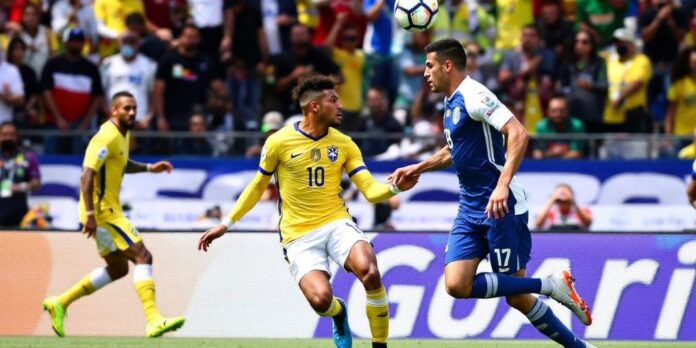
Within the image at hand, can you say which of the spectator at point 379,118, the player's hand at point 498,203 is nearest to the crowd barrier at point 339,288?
the player's hand at point 498,203

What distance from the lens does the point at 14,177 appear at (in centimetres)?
1688

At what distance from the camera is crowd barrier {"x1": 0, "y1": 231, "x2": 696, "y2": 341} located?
42.7ft

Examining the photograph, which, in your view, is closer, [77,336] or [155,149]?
[77,336]

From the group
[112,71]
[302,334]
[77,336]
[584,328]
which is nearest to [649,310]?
[584,328]

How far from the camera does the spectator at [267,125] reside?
16.5 metres

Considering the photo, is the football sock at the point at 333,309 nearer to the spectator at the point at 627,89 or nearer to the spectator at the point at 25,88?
the spectator at the point at 627,89

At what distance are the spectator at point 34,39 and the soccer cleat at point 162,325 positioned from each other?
705 centimetres

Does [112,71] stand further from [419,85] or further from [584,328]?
[584,328]

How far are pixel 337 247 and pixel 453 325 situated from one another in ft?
9.22

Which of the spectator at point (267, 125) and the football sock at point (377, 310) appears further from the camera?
the spectator at point (267, 125)

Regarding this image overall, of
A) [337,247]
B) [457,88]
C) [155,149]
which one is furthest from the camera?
[155,149]

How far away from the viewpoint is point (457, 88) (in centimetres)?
997

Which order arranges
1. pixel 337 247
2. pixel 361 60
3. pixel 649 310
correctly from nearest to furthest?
pixel 337 247 → pixel 649 310 → pixel 361 60

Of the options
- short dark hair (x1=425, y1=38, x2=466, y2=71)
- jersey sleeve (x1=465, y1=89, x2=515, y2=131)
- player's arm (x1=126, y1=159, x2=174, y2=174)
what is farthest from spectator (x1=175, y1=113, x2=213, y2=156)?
jersey sleeve (x1=465, y1=89, x2=515, y2=131)
